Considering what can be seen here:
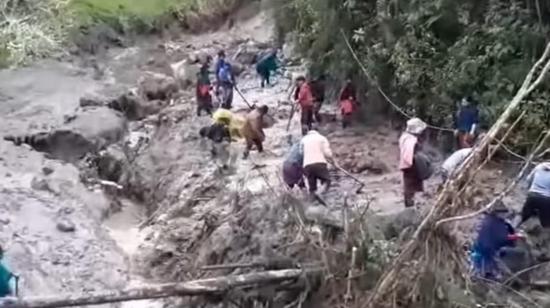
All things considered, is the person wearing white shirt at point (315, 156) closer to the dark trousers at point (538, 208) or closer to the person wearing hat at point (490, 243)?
the dark trousers at point (538, 208)

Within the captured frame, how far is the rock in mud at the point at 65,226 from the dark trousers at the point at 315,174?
144 inches

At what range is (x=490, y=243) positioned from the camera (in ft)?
34.4

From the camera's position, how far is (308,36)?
21938 mm

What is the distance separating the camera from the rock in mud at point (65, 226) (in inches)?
597

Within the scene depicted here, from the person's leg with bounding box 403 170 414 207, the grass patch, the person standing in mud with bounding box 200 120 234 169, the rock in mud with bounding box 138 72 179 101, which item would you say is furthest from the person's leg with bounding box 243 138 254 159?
the grass patch

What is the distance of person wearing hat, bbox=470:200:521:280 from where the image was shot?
34.3 feet

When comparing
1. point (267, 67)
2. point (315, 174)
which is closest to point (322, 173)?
point (315, 174)

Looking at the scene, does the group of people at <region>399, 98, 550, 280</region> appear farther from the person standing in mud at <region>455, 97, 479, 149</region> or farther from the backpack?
the backpack

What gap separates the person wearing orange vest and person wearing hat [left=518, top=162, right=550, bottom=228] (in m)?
6.62

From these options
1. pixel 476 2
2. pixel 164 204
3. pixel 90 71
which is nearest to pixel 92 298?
pixel 164 204

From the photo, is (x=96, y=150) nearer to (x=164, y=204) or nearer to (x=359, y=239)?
(x=164, y=204)

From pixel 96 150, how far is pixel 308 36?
5233 millimetres

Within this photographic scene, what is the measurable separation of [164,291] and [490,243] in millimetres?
3327

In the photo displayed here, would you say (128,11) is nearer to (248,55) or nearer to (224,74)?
(248,55)
